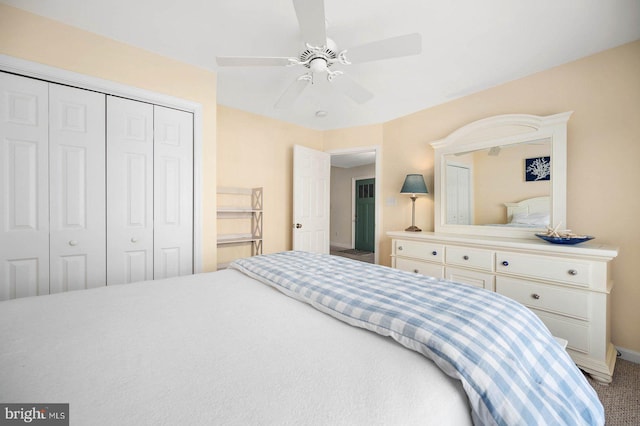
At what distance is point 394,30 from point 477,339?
2014 mm

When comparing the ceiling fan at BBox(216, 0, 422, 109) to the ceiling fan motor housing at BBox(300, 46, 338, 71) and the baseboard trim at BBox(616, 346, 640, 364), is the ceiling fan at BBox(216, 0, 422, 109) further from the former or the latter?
the baseboard trim at BBox(616, 346, 640, 364)

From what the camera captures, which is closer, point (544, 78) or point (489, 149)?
point (544, 78)

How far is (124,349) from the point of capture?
0.84m

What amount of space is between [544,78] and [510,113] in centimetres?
36

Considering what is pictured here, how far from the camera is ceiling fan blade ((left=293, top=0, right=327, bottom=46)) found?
134 centimetres

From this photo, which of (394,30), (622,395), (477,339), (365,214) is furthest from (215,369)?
(365,214)

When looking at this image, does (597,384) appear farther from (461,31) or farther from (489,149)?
(461,31)

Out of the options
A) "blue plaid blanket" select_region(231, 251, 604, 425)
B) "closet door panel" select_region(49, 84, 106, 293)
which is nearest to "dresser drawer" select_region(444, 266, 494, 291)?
"blue plaid blanket" select_region(231, 251, 604, 425)

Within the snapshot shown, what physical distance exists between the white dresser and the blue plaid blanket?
1208 mm

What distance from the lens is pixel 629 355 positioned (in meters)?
2.04

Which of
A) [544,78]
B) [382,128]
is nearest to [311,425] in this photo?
[544,78]

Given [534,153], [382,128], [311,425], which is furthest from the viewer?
[382,128]

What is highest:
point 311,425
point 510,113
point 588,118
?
point 510,113

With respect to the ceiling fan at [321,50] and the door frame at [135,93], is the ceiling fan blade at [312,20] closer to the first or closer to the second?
the ceiling fan at [321,50]
